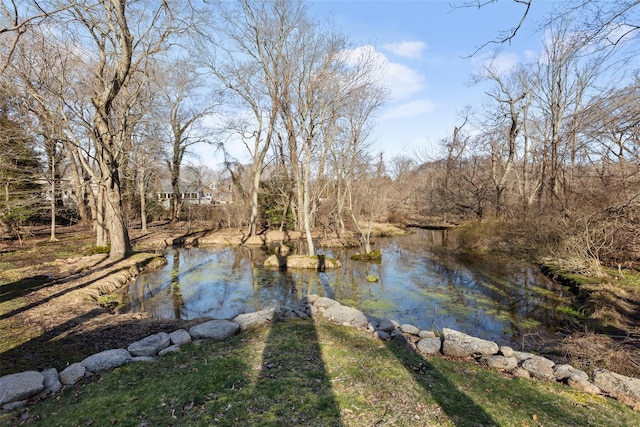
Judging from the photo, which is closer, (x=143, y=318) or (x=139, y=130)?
(x=143, y=318)

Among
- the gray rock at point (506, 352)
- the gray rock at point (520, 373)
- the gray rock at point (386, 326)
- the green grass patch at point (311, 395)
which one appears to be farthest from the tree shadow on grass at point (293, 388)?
the gray rock at point (506, 352)

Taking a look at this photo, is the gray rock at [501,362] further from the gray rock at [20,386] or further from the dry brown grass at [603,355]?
the gray rock at [20,386]

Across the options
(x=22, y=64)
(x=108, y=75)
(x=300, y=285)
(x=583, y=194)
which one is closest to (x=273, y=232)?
(x=300, y=285)

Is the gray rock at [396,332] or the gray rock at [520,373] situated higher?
the gray rock at [396,332]

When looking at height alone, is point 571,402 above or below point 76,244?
below

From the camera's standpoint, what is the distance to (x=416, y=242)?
67.5 feet

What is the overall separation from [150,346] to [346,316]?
11.6 feet

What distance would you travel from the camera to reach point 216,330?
549 centimetres

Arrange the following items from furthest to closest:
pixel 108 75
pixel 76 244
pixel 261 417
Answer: pixel 76 244, pixel 108 75, pixel 261 417

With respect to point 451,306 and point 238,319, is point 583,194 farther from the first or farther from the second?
point 238,319

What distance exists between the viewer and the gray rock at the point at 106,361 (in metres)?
4.22

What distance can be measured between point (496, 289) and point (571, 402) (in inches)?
290

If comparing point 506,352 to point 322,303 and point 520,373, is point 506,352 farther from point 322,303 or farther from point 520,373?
point 322,303

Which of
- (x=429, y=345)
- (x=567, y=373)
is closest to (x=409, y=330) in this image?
(x=429, y=345)
